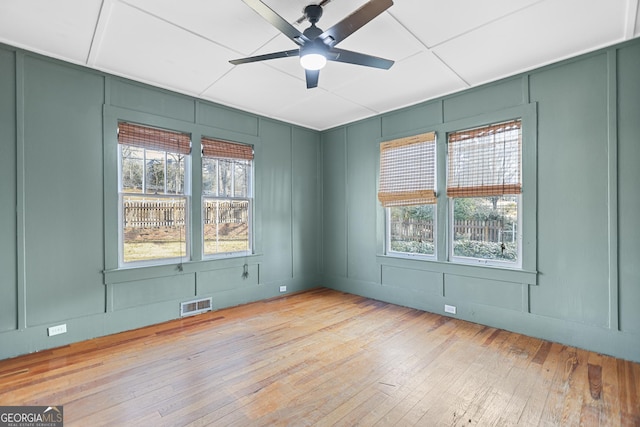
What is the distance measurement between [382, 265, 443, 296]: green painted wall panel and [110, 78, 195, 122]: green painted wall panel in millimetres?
3557

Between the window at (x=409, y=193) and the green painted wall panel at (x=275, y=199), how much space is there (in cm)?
158

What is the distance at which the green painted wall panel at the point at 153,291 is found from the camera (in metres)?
3.44

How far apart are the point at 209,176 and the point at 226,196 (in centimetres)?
37

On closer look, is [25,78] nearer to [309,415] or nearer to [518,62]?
[309,415]

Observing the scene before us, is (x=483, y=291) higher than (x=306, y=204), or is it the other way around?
(x=306, y=204)

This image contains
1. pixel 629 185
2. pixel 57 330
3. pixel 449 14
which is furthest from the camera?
pixel 57 330

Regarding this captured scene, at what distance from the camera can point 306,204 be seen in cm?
536

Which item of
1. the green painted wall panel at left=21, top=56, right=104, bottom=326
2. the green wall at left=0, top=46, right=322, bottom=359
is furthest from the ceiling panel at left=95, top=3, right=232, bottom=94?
the green painted wall panel at left=21, top=56, right=104, bottom=326

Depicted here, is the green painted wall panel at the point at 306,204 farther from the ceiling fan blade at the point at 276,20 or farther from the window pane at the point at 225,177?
the ceiling fan blade at the point at 276,20

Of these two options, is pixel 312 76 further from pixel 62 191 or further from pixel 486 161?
pixel 62 191

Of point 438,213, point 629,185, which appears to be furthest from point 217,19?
point 629,185

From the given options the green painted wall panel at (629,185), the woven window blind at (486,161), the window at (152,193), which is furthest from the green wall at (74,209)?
the green painted wall panel at (629,185)

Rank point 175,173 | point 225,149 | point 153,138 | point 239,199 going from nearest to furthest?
point 153,138 → point 175,173 → point 225,149 → point 239,199

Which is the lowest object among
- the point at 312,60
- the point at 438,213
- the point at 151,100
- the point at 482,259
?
the point at 482,259
